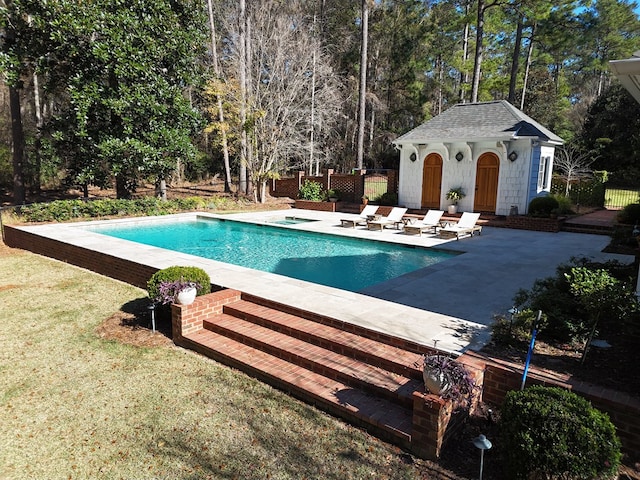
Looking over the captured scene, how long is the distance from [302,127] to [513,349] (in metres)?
22.2

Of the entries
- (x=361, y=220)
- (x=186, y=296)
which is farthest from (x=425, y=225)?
(x=186, y=296)

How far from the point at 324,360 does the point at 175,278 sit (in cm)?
261

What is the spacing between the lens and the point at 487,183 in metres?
16.2

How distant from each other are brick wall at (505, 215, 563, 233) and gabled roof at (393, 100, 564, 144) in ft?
9.71

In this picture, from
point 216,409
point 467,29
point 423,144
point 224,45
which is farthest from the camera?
point 467,29

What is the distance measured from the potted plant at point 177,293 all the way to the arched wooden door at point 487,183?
13697mm

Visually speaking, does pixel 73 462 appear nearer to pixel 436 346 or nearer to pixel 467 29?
pixel 436 346

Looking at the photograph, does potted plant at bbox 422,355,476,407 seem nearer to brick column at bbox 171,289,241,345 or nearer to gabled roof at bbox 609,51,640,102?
gabled roof at bbox 609,51,640,102

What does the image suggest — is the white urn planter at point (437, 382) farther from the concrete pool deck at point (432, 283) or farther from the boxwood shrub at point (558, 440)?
the concrete pool deck at point (432, 283)

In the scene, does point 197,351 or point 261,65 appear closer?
point 197,351

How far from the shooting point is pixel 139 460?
325 cm

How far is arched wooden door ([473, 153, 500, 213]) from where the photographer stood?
628 inches

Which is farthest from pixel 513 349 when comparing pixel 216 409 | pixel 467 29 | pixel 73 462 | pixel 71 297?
pixel 467 29

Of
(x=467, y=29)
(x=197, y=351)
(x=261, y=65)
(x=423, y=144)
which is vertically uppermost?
(x=467, y=29)
